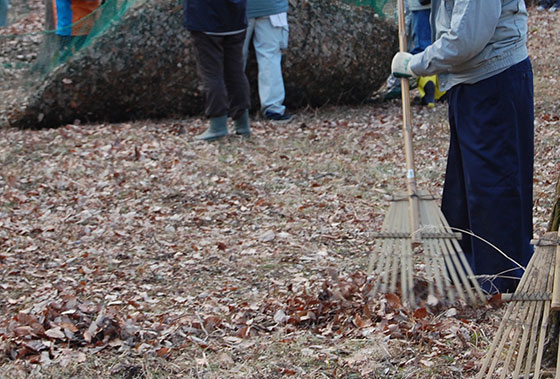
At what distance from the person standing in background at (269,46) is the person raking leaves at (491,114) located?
4470mm

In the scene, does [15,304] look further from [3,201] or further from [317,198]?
[317,198]

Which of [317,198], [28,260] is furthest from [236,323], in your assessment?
[317,198]

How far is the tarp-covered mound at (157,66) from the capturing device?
817cm

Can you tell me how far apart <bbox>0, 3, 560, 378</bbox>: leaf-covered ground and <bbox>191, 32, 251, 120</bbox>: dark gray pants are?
37 cm

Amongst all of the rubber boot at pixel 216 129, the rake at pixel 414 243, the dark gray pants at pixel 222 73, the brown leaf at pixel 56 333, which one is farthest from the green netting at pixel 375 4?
the brown leaf at pixel 56 333

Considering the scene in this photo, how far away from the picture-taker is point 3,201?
6.06m

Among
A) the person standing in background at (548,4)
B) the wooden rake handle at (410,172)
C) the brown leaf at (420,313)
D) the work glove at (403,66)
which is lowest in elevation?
the brown leaf at (420,313)

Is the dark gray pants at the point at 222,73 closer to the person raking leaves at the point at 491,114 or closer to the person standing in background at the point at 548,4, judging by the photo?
the person raking leaves at the point at 491,114

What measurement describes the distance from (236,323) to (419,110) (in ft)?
17.9

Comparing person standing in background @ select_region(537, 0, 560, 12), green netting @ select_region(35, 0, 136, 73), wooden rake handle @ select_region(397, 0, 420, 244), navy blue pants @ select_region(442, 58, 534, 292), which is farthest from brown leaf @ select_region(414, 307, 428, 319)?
person standing in background @ select_region(537, 0, 560, 12)

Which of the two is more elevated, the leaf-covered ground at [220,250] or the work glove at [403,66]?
the work glove at [403,66]

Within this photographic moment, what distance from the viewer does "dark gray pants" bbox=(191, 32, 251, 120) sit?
23.5 ft

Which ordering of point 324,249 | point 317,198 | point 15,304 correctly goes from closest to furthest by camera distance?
point 15,304, point 324,249, point 317,198

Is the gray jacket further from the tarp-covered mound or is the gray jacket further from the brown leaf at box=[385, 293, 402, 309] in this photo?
the tarp-covered mound
